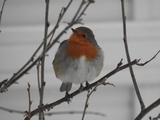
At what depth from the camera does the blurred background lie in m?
2.16

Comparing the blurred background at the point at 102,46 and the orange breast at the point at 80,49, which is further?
the blurred background at the point at 102,46

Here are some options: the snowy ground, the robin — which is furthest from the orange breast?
the snowy ground

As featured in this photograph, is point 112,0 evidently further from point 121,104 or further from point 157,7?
point 121,104

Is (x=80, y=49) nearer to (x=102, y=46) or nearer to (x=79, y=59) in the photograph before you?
(x=79, y=59)

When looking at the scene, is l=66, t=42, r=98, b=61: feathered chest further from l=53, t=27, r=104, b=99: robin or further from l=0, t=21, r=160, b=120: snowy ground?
l=0, t=21, r=160, b=120: snowy ground

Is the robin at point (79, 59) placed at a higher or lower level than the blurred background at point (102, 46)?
lower

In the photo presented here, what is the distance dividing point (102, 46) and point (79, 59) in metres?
1.00

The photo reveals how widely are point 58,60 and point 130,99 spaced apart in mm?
1215

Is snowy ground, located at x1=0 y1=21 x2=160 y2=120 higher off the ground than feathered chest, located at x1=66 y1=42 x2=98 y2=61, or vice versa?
snowy ground, located at x1=0 y1=21 x2=160 y2=120

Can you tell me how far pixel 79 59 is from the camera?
1.19m

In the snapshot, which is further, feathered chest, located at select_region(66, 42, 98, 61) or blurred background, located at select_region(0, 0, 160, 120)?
blurred background, located at select_region(0, 0, 160, 120)

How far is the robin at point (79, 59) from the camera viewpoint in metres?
1.21

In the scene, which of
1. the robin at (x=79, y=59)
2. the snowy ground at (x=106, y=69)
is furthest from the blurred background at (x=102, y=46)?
the robin at (x=79, y=59)

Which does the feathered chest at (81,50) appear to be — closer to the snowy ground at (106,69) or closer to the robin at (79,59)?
the robin at (79,59)
